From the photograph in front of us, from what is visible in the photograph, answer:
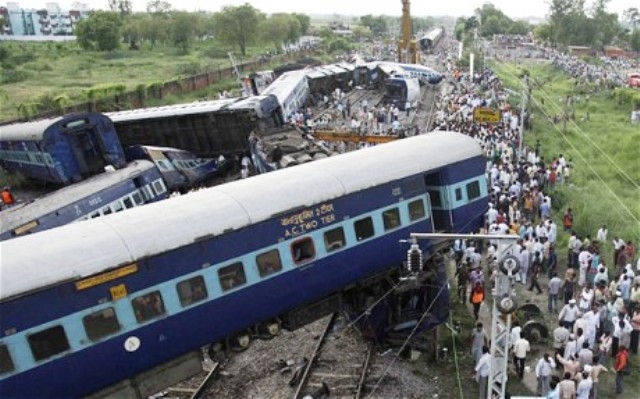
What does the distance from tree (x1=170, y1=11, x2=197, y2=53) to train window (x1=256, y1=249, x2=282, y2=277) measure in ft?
278

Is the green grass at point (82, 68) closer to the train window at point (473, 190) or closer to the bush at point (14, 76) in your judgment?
the bush at point (14, 76)

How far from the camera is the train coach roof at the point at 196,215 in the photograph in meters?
8.69

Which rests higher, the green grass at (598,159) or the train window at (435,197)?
the train window at (435,197)

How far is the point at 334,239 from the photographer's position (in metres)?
11.5

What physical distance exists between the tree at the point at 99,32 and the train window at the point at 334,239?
7637 cm

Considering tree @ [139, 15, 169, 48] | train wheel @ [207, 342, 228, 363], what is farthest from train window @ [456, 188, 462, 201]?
tree @ [139, 15, 169, 48]

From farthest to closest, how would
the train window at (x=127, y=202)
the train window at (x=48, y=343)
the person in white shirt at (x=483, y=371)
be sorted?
1. the train window at (x=127, y=202)
2. the person in white shirt at (x=483, y=371)
3. the train window at (x=48, y=343)

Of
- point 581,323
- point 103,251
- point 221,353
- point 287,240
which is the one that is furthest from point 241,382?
point 581,323

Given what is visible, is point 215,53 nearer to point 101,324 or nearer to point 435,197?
point 435,197

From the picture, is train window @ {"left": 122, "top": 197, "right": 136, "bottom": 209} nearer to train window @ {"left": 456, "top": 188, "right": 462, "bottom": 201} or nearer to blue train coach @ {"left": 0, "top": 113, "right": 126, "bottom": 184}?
blue train coach @ {"left": 0, "top": 113, "right": 126, "bottom": 184}

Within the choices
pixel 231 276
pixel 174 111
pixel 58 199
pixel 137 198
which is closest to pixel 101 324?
pixel 231 276

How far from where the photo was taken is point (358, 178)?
12.0m

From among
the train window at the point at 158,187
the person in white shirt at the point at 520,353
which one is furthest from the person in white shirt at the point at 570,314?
the train window at the point at 158,187

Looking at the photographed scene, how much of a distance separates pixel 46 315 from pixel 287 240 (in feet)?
13.8
